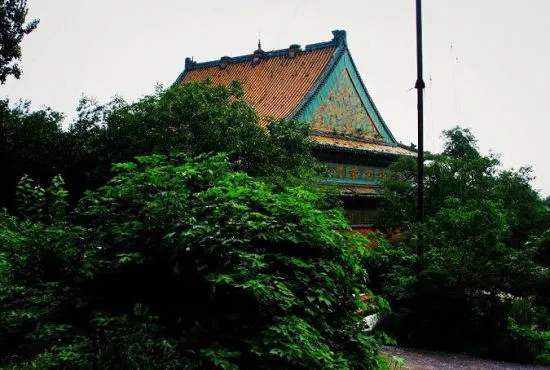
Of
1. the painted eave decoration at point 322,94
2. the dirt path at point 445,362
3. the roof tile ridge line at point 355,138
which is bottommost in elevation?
the dirt path at point 445,362

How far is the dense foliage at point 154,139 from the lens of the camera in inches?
573

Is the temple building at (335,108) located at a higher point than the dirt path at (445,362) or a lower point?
higher

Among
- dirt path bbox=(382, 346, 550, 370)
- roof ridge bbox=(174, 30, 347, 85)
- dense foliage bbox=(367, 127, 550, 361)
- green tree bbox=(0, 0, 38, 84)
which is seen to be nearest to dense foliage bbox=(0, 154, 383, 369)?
dirt path bbox=(382, 346, 550, 370)

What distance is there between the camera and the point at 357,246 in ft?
17.7

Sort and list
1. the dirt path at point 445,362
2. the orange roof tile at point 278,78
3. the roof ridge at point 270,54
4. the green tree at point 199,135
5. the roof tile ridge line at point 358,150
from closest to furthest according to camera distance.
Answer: the dirt path at point 445,362, the green tree at point 199,135, the roof tile ridge line at point 358,150, the orange roof tile at point 278,78, the roof ridge at point 270,54

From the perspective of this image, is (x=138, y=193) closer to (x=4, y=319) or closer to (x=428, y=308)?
(x=4, y=319)

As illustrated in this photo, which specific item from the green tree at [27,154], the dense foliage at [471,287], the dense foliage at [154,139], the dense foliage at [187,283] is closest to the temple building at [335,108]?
the dense foliage at [154,139]

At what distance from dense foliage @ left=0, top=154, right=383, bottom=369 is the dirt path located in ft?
17.1

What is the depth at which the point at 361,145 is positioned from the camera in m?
23.3

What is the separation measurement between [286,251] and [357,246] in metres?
0.75

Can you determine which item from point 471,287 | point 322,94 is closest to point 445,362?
point 471,287

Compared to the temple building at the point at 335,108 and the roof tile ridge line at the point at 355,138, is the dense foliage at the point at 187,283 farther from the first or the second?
the roof tile ridge line at the point at 355,138

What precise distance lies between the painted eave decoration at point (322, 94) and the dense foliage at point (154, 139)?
14.6ft

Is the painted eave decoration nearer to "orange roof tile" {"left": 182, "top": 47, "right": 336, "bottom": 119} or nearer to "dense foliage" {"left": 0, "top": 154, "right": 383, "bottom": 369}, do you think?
"orange roof tile" {"left": 182, "top": 47, "right": 336, "bottom": 119}
